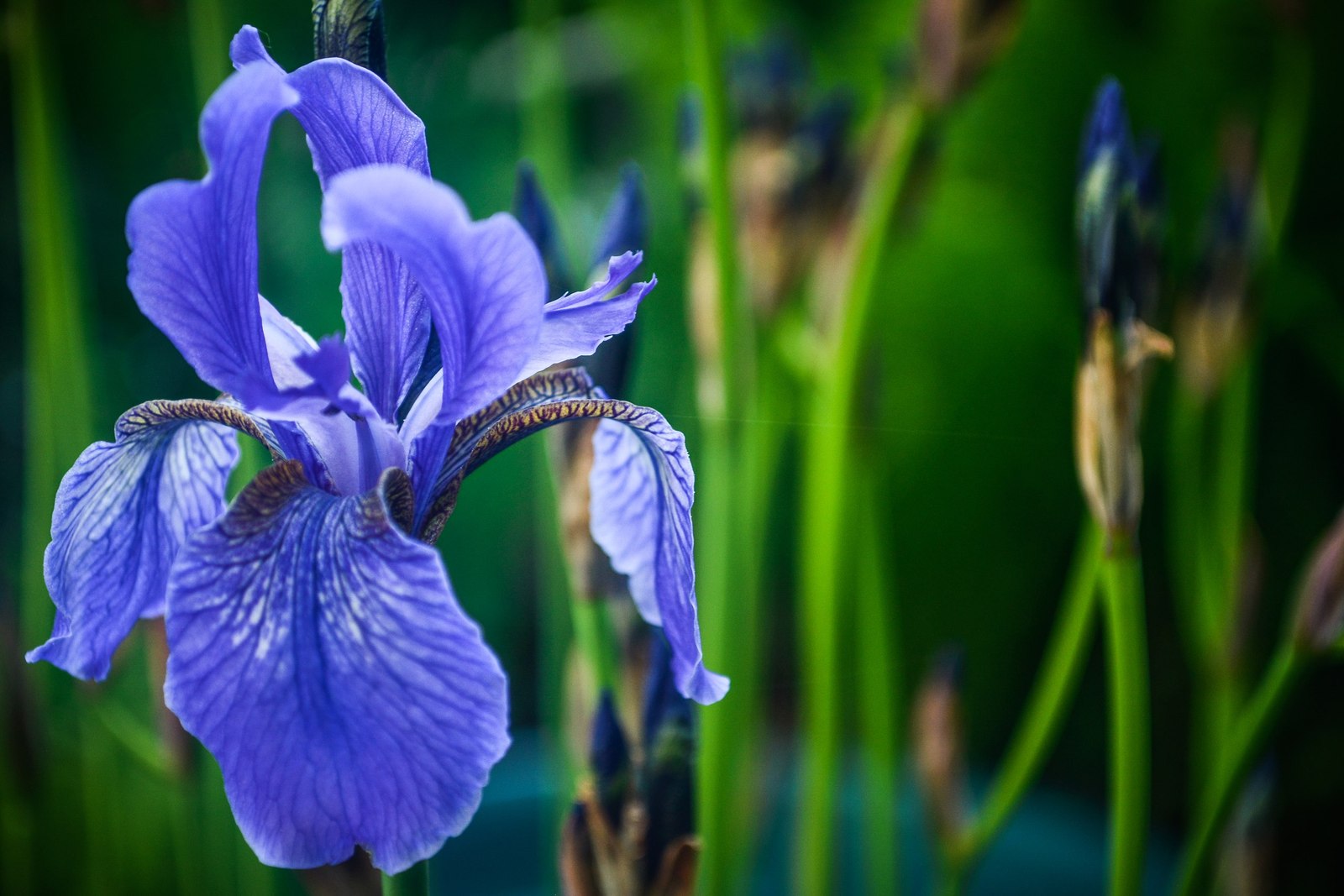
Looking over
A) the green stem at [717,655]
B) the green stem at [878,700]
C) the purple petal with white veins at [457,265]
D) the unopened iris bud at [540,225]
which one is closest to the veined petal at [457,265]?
the purple petal with white veins at [457,265]

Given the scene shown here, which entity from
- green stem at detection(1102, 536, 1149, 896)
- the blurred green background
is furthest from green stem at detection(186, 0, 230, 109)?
green stem at detection(1102, 536, 1149, 896)

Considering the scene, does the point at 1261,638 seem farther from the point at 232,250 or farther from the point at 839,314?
the point at 232,250

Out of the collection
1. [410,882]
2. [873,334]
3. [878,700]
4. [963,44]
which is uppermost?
[963,44]

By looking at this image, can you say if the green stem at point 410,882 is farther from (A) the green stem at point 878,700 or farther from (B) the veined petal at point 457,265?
(A) the green stem at point 878,700

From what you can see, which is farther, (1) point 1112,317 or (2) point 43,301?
(2) point 43,301

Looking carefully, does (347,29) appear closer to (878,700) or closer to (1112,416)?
(1112,416)

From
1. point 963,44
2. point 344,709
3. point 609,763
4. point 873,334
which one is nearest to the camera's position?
point 344,709

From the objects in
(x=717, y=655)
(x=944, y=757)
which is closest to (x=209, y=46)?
(x=717, y=655)

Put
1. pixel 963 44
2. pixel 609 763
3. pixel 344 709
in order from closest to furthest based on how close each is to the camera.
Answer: pixel 344 709 → pixel 609 763 → pixel 963 44

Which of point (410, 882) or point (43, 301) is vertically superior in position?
point (43, 301)
